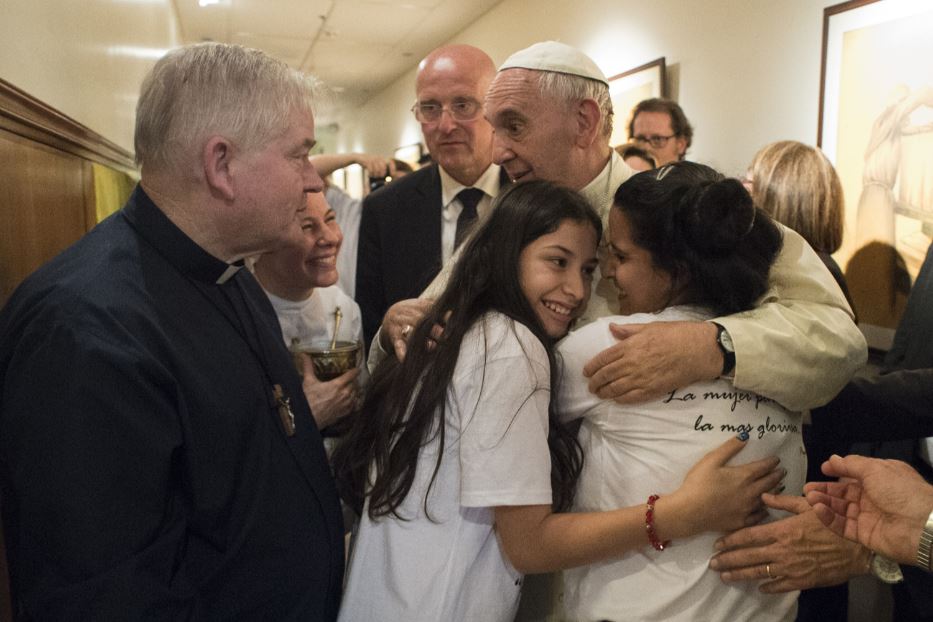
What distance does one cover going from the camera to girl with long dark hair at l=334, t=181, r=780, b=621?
1143 mm

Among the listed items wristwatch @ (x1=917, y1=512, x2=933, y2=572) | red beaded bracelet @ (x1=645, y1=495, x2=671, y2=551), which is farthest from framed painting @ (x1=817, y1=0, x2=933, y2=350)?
red beaded bracelet @ (x1=645, y1=495, x2=671, y2=551)

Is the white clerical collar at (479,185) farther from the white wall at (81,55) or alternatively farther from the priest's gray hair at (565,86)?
the white wall at (81,55)

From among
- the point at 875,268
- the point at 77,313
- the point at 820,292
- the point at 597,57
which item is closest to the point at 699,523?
the point at 820,292

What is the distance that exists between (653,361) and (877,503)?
393 millimetres

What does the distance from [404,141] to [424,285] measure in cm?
789

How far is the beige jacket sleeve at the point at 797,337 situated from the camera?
123 cm

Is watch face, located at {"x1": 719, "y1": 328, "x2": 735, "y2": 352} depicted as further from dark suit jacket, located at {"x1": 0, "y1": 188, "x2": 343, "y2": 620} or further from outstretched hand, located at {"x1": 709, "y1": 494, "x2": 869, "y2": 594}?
dark suit jacket, located at {"x1": 0, "y1": 188, "x2": 343, "y2": 620}

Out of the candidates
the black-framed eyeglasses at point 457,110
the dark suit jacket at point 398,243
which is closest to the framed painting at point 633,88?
the black-framed eyeglasses at point 457,110

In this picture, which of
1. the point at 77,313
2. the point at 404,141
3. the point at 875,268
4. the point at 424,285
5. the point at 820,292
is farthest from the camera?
the point at 404,141

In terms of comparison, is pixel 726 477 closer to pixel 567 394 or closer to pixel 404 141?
pixel 567 394

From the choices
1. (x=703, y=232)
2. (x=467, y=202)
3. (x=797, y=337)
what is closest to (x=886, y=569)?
(x=797, y=337)

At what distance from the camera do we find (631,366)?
116cm

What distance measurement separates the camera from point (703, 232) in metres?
1.23

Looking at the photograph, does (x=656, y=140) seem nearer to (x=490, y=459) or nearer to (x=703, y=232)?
(x=703, y=232)
